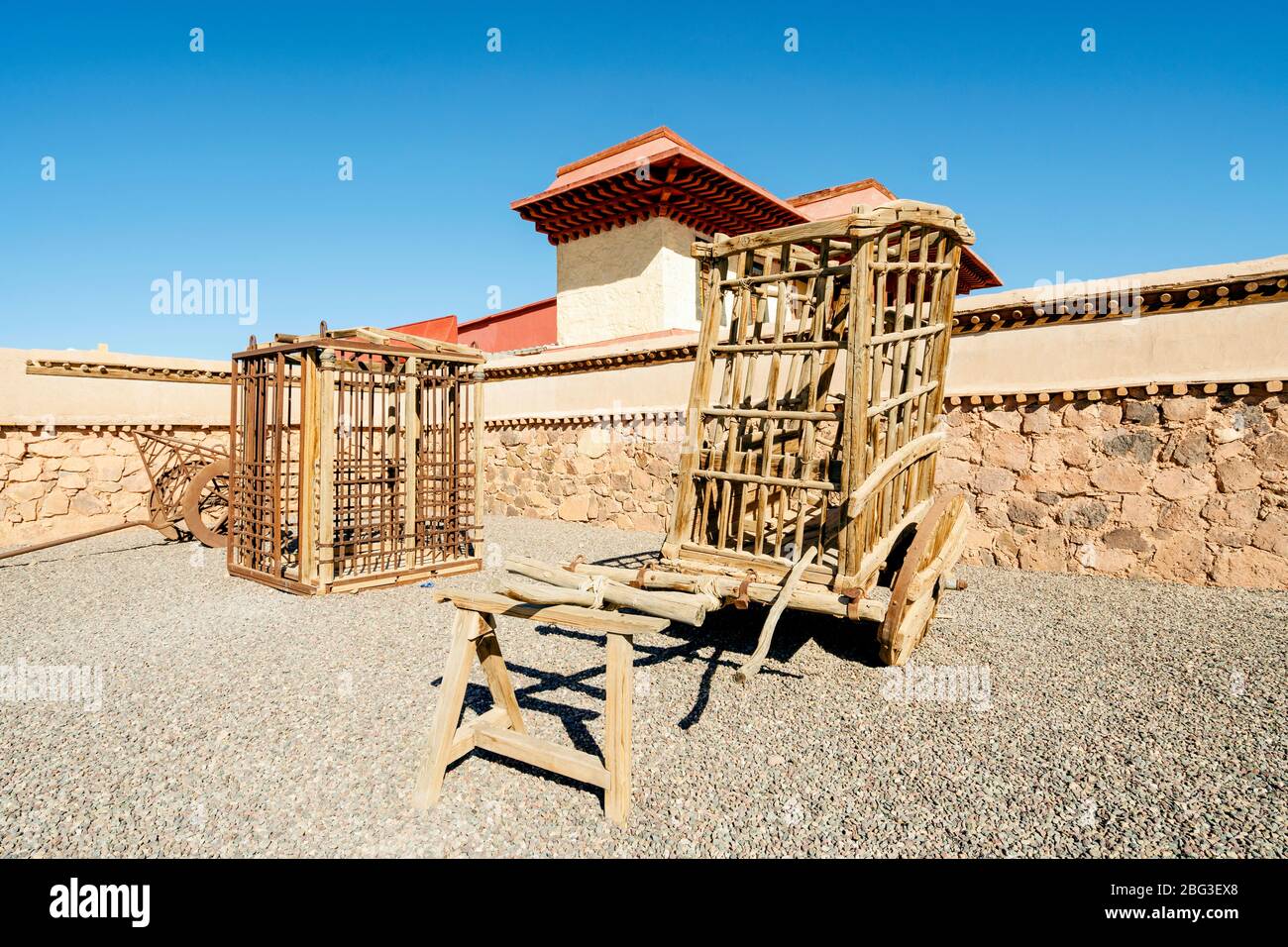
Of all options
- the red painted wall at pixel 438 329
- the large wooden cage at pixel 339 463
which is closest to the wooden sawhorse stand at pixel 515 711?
the large wooden cage at pixel 339 463

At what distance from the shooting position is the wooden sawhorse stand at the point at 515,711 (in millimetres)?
2729

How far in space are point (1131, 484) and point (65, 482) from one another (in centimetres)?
1389

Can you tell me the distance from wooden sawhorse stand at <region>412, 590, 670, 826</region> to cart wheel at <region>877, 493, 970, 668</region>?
1769 mm

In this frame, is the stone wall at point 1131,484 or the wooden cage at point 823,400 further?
the stone wall at point 1131,484

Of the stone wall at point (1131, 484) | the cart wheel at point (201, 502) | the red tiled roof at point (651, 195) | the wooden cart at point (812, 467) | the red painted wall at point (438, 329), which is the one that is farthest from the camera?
the red painted wall at point (438, 329)

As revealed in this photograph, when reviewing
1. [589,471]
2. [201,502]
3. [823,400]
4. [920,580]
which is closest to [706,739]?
[920,580]

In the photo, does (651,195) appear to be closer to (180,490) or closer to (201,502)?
(201,502)

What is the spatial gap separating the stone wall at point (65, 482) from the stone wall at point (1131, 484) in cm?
→ 1198

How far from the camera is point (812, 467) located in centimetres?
457

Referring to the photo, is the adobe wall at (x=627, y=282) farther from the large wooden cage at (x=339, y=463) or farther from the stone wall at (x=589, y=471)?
the large wooden cage at (x=339, y=463)

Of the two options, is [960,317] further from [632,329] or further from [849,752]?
[632,329]

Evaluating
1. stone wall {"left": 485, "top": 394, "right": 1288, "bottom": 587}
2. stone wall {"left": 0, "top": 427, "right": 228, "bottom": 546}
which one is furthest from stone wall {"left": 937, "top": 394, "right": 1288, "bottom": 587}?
stone wall {"left": 0, "top": 427, "right": 228, "bottom": 546}

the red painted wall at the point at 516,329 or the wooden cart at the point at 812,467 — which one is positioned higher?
the red painted wall at the point at 516,329
